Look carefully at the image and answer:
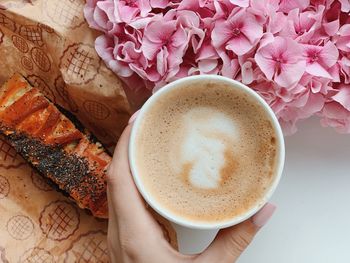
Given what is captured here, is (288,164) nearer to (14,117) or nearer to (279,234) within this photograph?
(279,234)

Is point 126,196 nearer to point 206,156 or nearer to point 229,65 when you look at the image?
point 206,156

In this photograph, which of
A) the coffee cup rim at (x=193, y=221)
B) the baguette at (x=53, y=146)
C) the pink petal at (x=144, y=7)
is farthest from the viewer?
the baguette at (x=53, y=146)

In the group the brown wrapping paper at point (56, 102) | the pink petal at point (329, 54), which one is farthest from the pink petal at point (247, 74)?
the brown wrapping paper at point (56, 102)

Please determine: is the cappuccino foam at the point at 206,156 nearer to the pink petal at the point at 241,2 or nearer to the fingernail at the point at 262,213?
the fingernail at the point at 262,213

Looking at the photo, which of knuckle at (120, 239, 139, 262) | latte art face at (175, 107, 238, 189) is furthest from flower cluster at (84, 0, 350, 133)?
knuckle at (120, 239, 139, 262)

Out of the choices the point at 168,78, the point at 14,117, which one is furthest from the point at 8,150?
the point at 168,78

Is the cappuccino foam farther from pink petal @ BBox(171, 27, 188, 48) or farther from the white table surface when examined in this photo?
the white table surface

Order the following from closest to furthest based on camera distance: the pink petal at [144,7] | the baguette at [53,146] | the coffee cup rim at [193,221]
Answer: the coffee cup rim at [193,221] < the pink petal at [144,7] < the baguette at [53,146]
